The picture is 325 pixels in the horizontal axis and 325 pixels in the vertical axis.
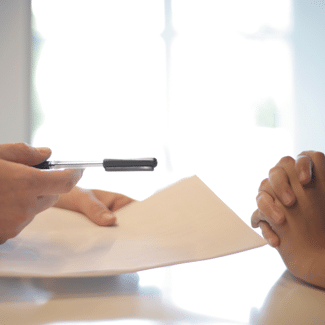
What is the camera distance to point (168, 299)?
8.7 inches

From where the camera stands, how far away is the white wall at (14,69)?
2420 mm

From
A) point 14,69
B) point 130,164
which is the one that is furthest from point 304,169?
point 14,69

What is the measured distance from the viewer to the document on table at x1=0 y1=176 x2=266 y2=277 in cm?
24

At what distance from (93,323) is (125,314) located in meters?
0.02

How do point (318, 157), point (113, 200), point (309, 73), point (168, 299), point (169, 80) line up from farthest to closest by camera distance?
point (309, 73), point (169, 80), point (113, 200), point (318, 157), point (168, 299)

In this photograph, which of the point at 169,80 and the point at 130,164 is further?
the point at 169,80

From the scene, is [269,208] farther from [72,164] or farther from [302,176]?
[72,164]

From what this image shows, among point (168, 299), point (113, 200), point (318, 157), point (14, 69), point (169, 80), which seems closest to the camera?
point (168, 299)

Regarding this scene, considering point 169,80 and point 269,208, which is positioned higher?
point 169,80

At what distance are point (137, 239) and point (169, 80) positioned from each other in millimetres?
2373

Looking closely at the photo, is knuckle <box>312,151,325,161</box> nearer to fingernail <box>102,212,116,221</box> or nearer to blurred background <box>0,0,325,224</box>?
fingernail <box>102,212,116,221</box>

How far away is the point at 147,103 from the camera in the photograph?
2.57 m

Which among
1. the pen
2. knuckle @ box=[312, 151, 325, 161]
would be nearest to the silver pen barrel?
the pen

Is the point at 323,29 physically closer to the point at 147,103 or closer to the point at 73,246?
the point at 147,103
